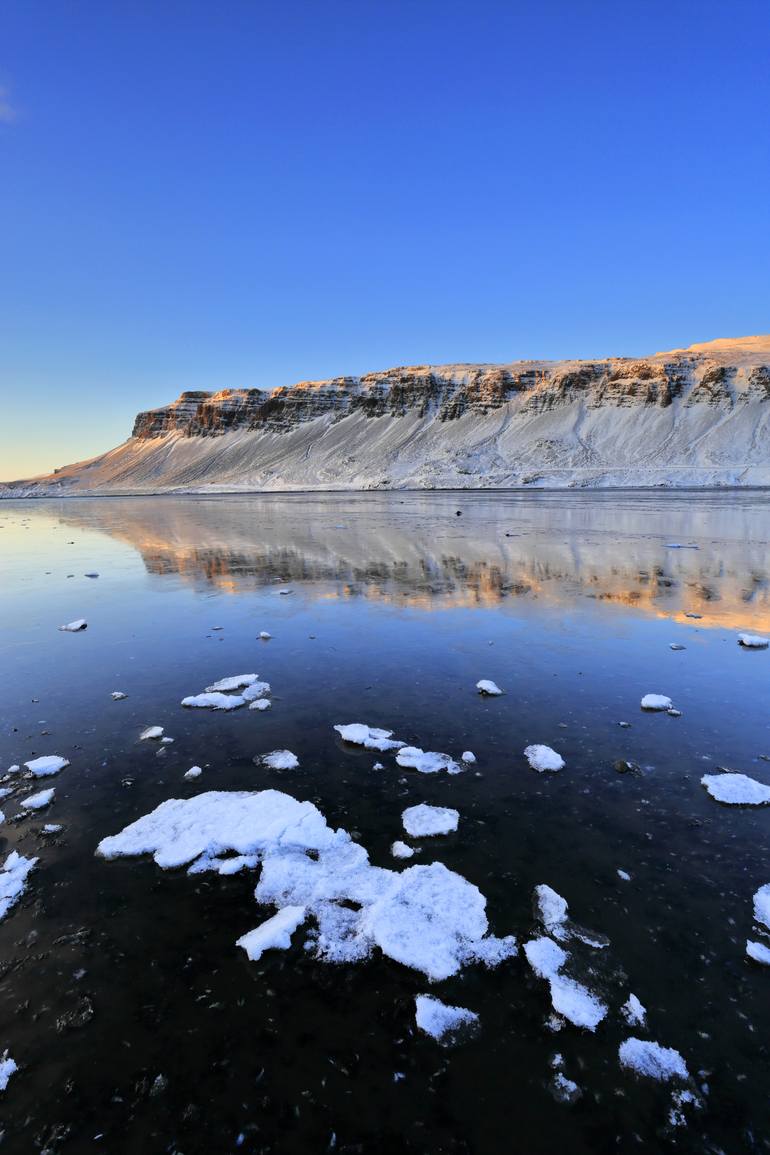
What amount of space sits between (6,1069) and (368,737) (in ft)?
12.7

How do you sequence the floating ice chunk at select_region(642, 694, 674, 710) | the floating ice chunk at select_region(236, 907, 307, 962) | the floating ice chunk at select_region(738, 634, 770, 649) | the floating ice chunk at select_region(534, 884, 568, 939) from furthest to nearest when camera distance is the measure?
the floating ice chunk at select_region(738, 634, 770, 649)
the floating ice chunk at select_region(642, 694, 674, 710)
the floating ice chunk at select_region(534, 884, 568, 939)
the floating ice chunk at select_region(236, 907, 307, 962)

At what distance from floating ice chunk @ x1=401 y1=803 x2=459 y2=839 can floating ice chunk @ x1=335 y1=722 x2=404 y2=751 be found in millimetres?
1128

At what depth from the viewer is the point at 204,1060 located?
291cm

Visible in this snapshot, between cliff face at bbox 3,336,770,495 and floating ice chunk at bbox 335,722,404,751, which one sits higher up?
cliff face at bbox 3,336,770,495

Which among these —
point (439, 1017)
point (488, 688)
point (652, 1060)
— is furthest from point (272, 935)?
point (488, 688)

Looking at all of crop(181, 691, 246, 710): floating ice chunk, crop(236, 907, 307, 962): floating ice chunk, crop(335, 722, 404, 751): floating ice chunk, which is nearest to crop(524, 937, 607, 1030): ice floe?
crop(236, 907, 307, 962): floating ice chunk

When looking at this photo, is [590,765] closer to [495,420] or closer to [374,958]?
[374,958]

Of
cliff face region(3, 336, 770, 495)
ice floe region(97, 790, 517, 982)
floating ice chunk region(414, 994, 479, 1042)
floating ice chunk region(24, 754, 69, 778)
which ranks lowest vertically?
floating ice chunk region(414, 994, 479, 1042)

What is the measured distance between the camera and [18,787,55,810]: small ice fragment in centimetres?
509

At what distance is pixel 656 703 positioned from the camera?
6.91 meters

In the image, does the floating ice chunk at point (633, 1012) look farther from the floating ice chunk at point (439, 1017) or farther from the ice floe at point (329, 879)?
the floating ice chunk at point (439, 1017)

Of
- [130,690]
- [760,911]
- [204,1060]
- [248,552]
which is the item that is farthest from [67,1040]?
[248,552]

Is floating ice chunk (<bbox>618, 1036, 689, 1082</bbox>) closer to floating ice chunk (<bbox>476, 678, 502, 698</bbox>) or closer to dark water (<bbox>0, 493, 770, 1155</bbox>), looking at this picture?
dark water (<bbox>0, 493, 770, 1155</bbox>)

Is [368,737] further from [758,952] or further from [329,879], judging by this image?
[758,952]
